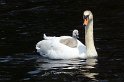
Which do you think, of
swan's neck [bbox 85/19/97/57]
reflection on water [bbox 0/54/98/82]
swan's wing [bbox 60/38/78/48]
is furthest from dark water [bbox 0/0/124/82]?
swan's wing [bbox 60/38/78/48]

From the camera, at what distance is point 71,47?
2197 centimetres

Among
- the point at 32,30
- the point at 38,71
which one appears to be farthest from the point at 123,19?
the point at 38,71

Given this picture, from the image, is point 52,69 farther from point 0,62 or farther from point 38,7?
point 38,7

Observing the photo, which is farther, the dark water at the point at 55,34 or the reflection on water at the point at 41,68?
the dark water at the point at 55,34

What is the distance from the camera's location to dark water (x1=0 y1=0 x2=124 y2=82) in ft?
63.2

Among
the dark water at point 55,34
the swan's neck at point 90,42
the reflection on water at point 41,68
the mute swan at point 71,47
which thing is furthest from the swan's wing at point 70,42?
the dark water at point 55,34

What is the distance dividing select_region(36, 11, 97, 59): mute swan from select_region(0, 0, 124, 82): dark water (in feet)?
1.06

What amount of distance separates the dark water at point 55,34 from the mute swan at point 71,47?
1.06ft

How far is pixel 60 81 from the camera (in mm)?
18406

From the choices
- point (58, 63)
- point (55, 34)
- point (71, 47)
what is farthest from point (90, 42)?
point (55, 34)

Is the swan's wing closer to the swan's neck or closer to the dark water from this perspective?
the swan's neck

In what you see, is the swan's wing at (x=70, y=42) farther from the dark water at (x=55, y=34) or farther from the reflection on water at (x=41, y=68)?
the dark water at (x=55, y=34)

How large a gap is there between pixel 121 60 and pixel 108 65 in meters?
0.64

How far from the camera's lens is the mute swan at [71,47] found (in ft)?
71.1
